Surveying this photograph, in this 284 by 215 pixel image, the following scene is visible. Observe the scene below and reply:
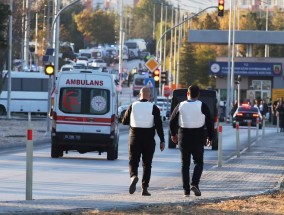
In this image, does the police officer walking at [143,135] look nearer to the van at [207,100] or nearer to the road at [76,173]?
the road at [76,173]

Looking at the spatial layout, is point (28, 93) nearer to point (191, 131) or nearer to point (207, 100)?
point (207, 100)

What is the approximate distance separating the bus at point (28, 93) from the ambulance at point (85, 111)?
39862 mm

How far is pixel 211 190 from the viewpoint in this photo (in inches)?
744

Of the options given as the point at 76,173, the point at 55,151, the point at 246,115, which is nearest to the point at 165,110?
the point at 246,115

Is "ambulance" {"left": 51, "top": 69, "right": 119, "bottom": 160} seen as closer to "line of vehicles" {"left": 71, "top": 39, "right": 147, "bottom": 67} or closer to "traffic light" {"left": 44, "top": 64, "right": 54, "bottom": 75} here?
"traffic light" {"left": 44, "top": 64, "right": 54, "bottom": 75}

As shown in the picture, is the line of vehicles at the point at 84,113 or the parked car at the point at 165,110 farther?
the parked car at the point at 165,110

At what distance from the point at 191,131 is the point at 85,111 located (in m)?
12.4

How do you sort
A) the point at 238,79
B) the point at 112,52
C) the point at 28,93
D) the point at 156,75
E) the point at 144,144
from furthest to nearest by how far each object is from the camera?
the point at 112,52, the point at 238,79, the point at 28,93, the point at 156,75, the point at 144,144

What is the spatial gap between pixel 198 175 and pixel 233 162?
35.6ft

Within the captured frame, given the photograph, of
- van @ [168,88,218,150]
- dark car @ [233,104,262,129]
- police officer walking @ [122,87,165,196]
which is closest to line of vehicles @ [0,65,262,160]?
van @ [168,88,218,150]

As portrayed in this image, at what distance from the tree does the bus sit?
8458 centimetres

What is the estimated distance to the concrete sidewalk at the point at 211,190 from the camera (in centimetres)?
1430

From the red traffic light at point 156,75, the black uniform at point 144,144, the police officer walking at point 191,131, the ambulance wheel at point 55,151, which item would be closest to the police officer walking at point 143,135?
the black uniform at point 144,144

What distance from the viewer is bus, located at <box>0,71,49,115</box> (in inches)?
2773
